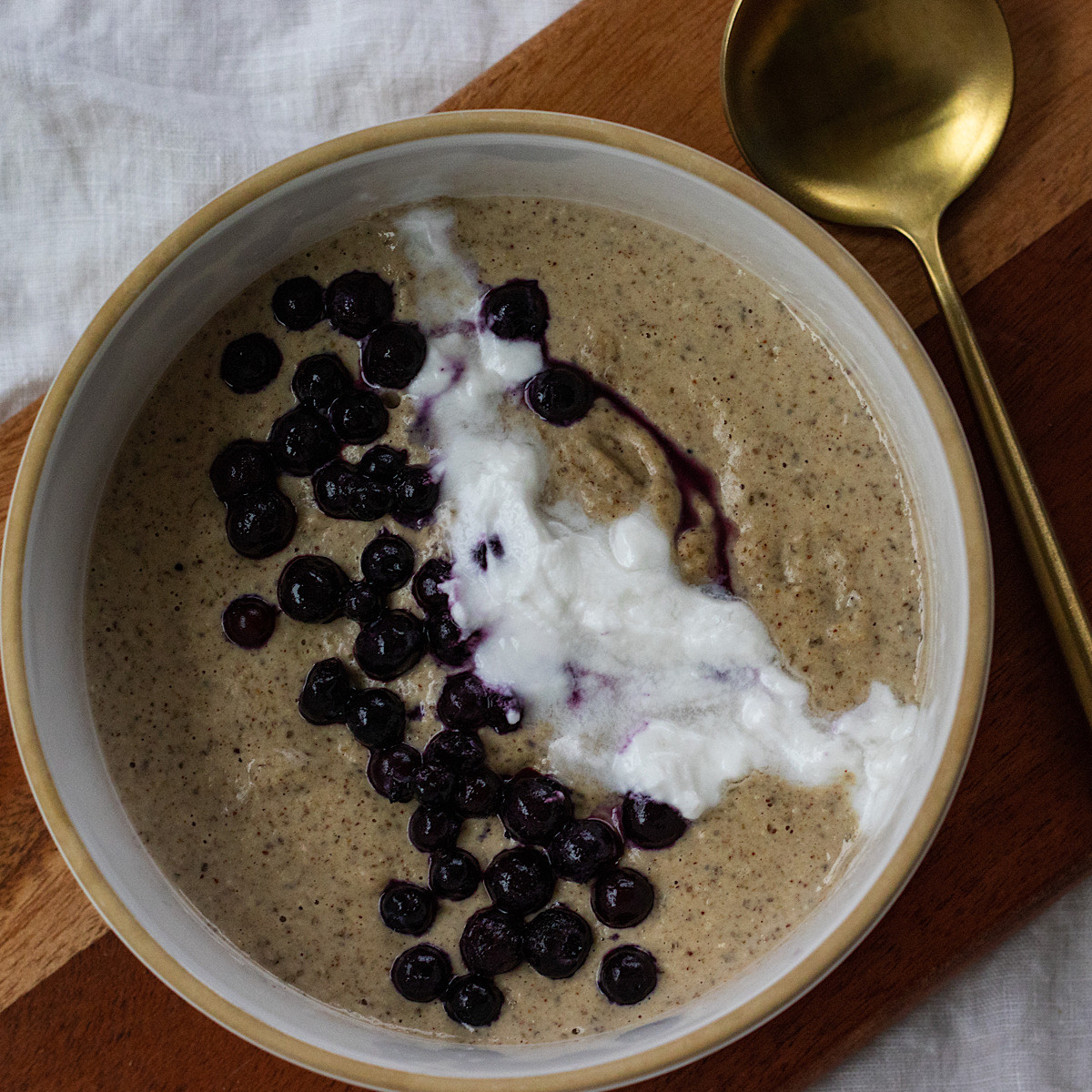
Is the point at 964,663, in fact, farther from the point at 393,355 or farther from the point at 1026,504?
the point at 393,355

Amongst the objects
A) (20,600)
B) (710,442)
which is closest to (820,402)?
(710,442)

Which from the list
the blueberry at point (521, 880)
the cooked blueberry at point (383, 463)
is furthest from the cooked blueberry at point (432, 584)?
the blueberry at point (521, 880)

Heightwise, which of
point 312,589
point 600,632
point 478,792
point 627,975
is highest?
point 312,589

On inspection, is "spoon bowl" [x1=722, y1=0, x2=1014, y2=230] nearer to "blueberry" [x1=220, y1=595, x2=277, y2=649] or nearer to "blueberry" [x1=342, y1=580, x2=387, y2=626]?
"blueberry" [x1=342, y1=580, x2=387, y2=626]

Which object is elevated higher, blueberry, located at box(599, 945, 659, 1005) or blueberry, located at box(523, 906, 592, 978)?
blueberry, located at box(523, 906, 592, 978)

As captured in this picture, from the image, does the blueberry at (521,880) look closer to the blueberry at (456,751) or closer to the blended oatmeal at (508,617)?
the blended oatmeal at (508,617)

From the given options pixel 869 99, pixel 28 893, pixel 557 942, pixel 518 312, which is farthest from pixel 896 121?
pixel 28 893

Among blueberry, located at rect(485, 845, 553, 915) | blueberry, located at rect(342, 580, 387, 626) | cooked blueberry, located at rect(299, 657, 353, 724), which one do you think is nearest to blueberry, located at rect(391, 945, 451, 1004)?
blueberry, located at rect(485, 845, 553, 915)
